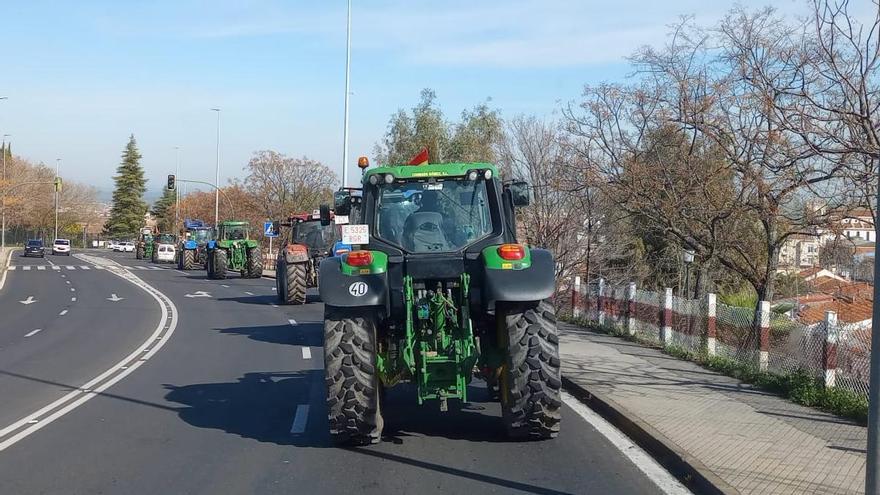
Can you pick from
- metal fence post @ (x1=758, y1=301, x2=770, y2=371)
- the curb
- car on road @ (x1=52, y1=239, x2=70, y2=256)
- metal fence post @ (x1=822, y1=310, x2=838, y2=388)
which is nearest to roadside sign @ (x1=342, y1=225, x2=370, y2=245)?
the curb

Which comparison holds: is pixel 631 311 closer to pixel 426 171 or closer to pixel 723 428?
pixel 723 428

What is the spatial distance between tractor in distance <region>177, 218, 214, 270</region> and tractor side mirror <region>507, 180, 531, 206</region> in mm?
48011

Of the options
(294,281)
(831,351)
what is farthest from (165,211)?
(831,351)

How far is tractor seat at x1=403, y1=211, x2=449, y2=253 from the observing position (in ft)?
31.2

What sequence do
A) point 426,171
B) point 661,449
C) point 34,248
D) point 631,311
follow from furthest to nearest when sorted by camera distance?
point 34,248
point 631,311
point 426,171
point 661,449

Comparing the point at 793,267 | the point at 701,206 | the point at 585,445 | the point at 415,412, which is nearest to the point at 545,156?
the point at 701,206

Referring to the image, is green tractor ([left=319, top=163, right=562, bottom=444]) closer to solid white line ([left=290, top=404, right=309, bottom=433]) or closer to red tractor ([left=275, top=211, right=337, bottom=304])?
solid white line ([left=290, top=404, right=309, bottom=433])

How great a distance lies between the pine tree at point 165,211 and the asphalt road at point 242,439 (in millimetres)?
95130

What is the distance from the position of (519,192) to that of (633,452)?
2913 millimetres

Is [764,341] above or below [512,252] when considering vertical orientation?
below

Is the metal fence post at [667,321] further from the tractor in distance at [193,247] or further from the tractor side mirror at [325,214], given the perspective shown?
the tractor in distance at [193,247]

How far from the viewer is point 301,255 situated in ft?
90.1

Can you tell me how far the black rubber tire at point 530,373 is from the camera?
8.65 meters

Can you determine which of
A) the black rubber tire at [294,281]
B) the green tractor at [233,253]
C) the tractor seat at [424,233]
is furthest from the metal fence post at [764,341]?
the green tractor at [233,253]
